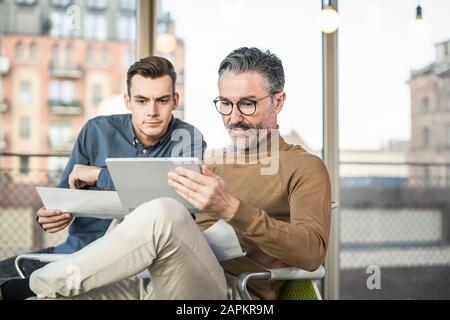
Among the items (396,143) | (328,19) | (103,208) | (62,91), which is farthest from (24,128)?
(396,143)

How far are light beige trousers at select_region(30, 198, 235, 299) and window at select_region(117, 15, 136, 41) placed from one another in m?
1.02

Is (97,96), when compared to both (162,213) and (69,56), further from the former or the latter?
(162,213)

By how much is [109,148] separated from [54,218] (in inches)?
8.7

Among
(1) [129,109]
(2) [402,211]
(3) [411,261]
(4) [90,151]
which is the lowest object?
(3) [411,261]

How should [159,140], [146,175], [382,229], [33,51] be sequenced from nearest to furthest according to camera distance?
1. [146,175]
2. [159,140]
3. [33,51]
4. [382,229]

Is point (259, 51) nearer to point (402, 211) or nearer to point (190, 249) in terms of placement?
point (190, 249)

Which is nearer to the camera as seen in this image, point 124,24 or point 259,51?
point 259,51

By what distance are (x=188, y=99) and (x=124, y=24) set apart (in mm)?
613

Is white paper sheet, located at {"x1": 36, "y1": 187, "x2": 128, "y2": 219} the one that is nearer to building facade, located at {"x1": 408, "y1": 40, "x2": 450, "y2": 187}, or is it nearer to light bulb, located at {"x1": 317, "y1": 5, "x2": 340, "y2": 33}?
light bulb, located at {"x1": 317, "y1": 5, "x2": 340, "y2": 33}

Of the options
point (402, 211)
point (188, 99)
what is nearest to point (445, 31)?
point (402, 211)

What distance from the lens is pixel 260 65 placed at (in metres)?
1.39

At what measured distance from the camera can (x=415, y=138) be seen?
2090mm

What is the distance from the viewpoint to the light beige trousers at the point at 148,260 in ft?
3.54

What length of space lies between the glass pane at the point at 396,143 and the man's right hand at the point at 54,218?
709mm
